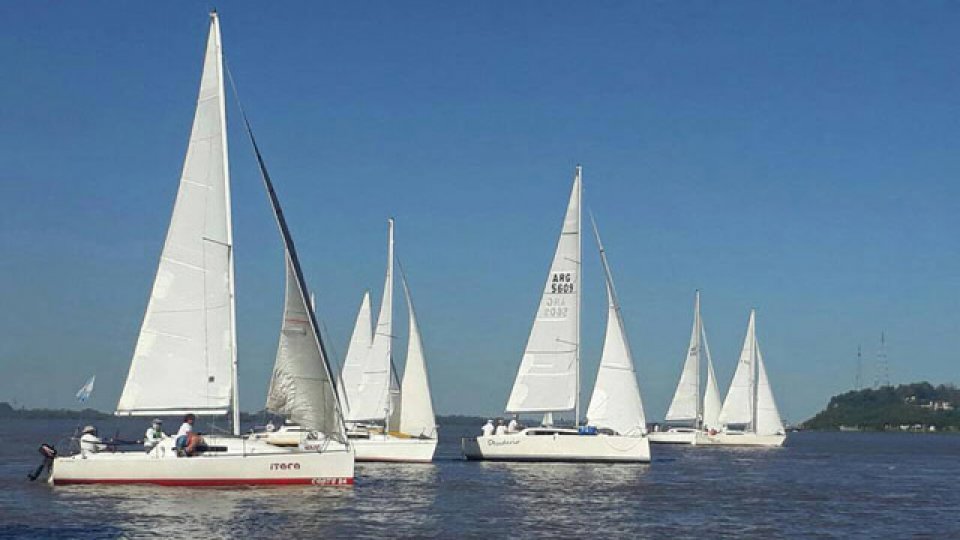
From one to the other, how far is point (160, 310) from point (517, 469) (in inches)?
798

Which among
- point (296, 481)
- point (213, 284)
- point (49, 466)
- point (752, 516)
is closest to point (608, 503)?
point (752, 516)

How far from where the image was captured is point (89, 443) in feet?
117

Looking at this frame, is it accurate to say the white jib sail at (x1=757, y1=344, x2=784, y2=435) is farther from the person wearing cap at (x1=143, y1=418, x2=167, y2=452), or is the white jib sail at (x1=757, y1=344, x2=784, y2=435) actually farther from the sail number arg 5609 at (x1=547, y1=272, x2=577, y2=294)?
the person wearing cap at (x1=143, y1=418, x2=167, y2=452)

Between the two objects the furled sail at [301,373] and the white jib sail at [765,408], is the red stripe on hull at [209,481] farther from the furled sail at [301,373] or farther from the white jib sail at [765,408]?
the white jib sail at [765,408]

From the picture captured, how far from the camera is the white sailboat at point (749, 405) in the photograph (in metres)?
92.9

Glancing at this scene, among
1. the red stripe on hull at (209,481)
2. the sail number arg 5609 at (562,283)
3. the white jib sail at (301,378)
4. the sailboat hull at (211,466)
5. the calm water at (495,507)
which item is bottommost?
the calm water at (495,507)

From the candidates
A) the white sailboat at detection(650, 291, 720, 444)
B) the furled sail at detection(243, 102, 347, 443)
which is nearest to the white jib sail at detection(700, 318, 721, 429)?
the white sailboat at detection(650, 291, 720, 444)

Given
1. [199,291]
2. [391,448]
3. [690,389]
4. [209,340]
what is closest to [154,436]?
[209,340]

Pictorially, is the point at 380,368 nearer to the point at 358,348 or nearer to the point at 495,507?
the point at 358,348

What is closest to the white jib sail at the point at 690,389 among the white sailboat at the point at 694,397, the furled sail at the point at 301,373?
the white sailboat at the point at 694,397

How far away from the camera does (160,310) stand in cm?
3638

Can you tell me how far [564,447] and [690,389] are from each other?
40128mm

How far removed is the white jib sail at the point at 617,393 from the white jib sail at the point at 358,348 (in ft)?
36.1

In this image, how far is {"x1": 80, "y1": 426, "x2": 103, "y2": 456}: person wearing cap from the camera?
3562 centimetres
